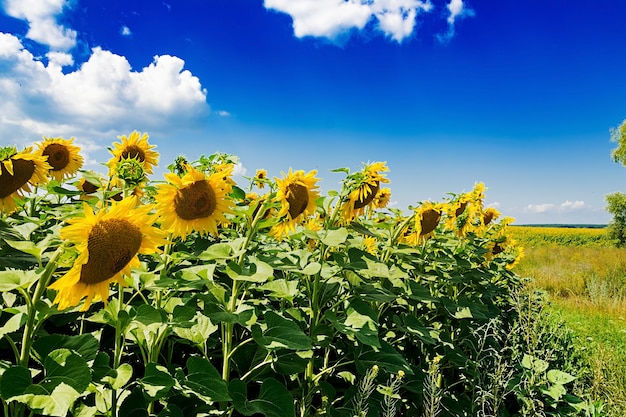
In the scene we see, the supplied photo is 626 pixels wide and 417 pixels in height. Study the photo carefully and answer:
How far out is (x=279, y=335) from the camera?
1.73 m

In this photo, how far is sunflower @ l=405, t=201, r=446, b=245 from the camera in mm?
2965

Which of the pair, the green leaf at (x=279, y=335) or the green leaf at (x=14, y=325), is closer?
the green leaf at (x=14, y=325)

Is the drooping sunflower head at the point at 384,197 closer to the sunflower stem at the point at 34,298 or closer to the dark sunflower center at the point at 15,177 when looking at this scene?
the dark sunflower center at the point at 15,177

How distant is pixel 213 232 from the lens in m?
2.07

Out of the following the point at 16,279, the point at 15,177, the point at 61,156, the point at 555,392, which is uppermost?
the point at 61,156

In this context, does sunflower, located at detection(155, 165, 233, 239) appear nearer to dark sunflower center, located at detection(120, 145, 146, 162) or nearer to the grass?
dark sunflower center, located at detection(120, 145, 146, 162)

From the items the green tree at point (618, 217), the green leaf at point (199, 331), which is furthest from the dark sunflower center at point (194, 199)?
the green tree at point (618, 217)

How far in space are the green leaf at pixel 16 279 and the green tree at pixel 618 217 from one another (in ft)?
94.2

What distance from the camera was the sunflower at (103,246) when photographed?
4.33ft

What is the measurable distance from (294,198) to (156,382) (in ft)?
3.28

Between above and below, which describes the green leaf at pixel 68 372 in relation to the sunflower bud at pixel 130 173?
below

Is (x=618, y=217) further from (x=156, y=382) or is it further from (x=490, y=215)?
(x=156, y=382)

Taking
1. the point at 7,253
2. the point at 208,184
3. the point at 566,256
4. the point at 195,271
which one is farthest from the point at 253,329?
the point at 566,256

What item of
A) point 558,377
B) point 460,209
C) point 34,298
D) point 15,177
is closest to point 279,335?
point 34,298
